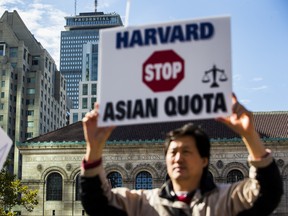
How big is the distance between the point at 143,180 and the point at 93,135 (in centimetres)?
4004

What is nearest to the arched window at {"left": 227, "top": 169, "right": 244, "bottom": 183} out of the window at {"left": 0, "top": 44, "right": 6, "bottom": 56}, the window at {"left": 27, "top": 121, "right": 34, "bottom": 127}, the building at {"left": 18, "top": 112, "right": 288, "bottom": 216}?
the building at {"left": 18, "top": 112, "right": 288, "bottom": 216}

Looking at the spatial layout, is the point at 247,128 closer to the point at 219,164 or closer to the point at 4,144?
the point at 4,144

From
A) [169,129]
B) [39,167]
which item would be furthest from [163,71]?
[39,167]

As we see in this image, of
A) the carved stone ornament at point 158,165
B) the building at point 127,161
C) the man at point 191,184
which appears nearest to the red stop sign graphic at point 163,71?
the man at point 191,184

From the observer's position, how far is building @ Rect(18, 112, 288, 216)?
4359cm

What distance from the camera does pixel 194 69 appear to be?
4332 mm

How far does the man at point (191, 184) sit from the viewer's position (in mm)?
4211

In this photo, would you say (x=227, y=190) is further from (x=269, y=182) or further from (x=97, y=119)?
(x=97, y=119)

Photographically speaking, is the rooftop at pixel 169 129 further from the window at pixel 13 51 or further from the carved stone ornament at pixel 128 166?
the window at pixel 13 51

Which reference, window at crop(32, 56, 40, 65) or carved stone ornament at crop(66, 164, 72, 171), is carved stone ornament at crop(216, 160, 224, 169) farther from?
window at crop(32, 56, 40, 65)

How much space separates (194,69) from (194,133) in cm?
55

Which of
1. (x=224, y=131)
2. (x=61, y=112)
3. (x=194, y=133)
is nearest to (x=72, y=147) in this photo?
(x=224, y=131)

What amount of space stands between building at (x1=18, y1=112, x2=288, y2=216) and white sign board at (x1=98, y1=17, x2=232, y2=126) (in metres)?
39.1

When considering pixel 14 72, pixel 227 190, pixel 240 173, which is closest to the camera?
pixel 227 190
